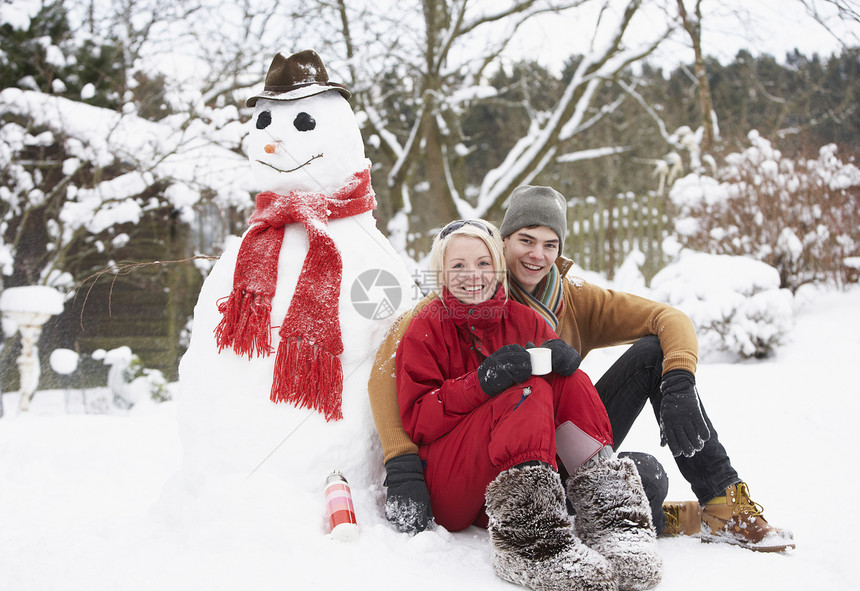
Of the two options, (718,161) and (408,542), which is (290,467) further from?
(718,161)

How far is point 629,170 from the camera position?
1666 centimetres

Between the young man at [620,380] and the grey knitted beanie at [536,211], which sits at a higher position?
the grey knitted beanie at [536,211]

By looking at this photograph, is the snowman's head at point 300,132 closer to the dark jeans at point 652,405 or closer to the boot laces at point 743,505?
the dark jeans at point 652,405

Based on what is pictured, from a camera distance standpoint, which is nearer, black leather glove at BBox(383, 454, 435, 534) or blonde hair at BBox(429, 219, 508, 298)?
black leather glove at BBox(383, 454, 435, 534)

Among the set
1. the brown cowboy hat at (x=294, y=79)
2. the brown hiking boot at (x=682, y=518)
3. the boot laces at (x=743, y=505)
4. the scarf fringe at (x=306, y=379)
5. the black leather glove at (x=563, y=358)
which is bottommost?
the brown hiking boot at (x=682, y=518)

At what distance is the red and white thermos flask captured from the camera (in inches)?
62.4

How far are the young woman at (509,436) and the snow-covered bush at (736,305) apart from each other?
3.21 metres

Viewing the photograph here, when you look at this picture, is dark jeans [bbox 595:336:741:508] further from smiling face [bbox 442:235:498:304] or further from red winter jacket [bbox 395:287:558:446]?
smiling face [bbox 442:235:498:304]

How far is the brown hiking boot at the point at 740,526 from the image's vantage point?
5.69ft

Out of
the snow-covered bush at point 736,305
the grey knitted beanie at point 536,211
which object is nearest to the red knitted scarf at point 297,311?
the grey knitted beanie at point 536,211

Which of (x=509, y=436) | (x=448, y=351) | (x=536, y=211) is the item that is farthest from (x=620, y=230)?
(x=509, y=436)

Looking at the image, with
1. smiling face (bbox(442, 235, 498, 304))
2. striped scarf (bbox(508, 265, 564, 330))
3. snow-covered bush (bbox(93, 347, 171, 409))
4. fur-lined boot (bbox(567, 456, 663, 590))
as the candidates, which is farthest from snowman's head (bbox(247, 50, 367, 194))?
snow-covered bush (bbox(93, 347, 171, 409))

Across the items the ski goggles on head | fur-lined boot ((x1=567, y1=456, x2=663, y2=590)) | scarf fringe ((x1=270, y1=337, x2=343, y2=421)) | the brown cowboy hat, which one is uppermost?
the brown cowboy hat

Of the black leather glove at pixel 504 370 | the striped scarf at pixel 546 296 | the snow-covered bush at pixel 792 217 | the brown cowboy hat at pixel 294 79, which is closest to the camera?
the black leather glove at pixel 504 370
